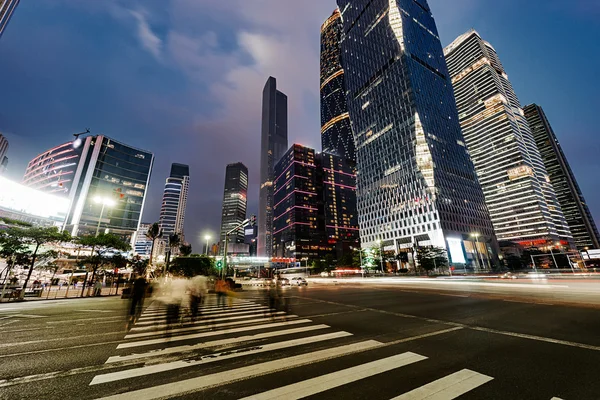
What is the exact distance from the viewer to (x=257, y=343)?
633cm

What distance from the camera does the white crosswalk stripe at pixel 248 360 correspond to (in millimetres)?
3799

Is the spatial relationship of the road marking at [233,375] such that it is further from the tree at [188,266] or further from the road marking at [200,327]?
the tree at [188,266]

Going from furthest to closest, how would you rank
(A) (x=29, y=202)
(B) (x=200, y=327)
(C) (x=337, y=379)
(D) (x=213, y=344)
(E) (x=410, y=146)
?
(E) (x=410, y=146), (A) (x=29, y=202), (B) (x=200, y=327), (D) (x=213, y=344), (C) (x=337, y=379)

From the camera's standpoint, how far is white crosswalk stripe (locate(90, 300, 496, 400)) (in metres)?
3.80

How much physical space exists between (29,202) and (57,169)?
10295 centimetres

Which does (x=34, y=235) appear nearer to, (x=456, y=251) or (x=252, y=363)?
(x=252, y=363)

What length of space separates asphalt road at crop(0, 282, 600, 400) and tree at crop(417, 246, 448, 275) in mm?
63351

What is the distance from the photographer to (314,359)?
16.9ft

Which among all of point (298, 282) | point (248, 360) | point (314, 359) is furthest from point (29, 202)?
point (314, 359)

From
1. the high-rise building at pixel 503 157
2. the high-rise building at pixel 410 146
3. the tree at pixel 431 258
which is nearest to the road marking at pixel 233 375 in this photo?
the tree at pixel 431 258

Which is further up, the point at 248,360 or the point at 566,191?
the point at 566,191

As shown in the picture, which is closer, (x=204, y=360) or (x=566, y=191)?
(x=204, y=360)

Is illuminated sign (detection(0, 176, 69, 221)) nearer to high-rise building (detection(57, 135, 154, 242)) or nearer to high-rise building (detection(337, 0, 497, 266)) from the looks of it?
high-rise building (detection(57, 135, 154, 242))

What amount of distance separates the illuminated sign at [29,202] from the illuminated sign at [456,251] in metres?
93.7
